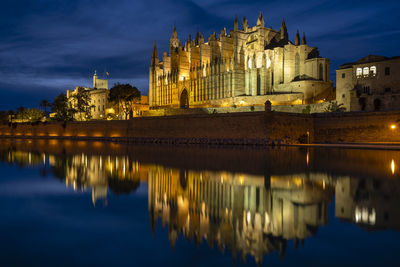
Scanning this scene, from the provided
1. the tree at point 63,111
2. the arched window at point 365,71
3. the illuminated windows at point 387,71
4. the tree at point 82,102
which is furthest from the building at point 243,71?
the tree at point 63,111

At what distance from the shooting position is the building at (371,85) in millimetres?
34938

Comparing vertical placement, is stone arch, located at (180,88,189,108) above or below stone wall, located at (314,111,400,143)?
above

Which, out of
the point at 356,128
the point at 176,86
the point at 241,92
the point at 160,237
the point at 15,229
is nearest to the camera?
the point at 160,237

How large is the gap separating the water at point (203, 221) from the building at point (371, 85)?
2814 centimetres

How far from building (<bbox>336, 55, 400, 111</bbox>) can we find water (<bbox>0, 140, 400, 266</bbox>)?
28.1 meters

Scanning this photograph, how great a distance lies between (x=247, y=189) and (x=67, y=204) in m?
4.11

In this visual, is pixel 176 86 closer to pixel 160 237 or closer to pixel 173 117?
pixel 173 117

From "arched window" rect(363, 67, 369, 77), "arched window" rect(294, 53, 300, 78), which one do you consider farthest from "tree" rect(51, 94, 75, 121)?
"arched window" rect(363, 67, 369, 77)

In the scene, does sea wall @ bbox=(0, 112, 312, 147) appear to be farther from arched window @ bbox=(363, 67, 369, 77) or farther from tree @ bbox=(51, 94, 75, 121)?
tree @ bbox=(51, 94, 75, 121)

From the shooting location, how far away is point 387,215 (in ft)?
20.0

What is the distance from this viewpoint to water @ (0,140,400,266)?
14.3ft

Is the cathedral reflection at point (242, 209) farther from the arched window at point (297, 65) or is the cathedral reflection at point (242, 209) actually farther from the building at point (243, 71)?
the arched window at point (297, 65)

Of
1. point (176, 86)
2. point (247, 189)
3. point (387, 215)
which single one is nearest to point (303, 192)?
point (247, 189)

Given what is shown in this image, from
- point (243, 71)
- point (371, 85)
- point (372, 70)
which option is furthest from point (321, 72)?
point (243, 71)
